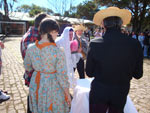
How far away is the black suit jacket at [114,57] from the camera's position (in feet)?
4.69

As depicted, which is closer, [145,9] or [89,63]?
[89,63]

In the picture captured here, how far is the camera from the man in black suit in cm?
143

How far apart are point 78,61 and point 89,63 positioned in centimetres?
252

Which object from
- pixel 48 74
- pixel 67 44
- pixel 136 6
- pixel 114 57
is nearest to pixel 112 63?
pixel 114 57

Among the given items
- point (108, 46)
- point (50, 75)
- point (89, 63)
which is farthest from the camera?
point (50, 75)

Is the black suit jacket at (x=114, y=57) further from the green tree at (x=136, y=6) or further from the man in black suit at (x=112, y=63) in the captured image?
the green tree at (x=136, y=6)

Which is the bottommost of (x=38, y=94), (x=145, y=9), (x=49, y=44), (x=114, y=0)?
(x=38, y=94)

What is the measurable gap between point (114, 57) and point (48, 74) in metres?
0.84

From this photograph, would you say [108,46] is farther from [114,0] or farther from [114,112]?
[114,0]

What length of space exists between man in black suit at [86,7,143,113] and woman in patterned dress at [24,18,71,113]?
36 cm

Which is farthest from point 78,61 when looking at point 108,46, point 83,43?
point 108,46

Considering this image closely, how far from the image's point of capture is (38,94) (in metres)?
1.74

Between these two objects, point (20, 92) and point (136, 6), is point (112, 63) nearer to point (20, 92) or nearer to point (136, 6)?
point (20, 92)

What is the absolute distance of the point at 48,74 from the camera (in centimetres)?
171
